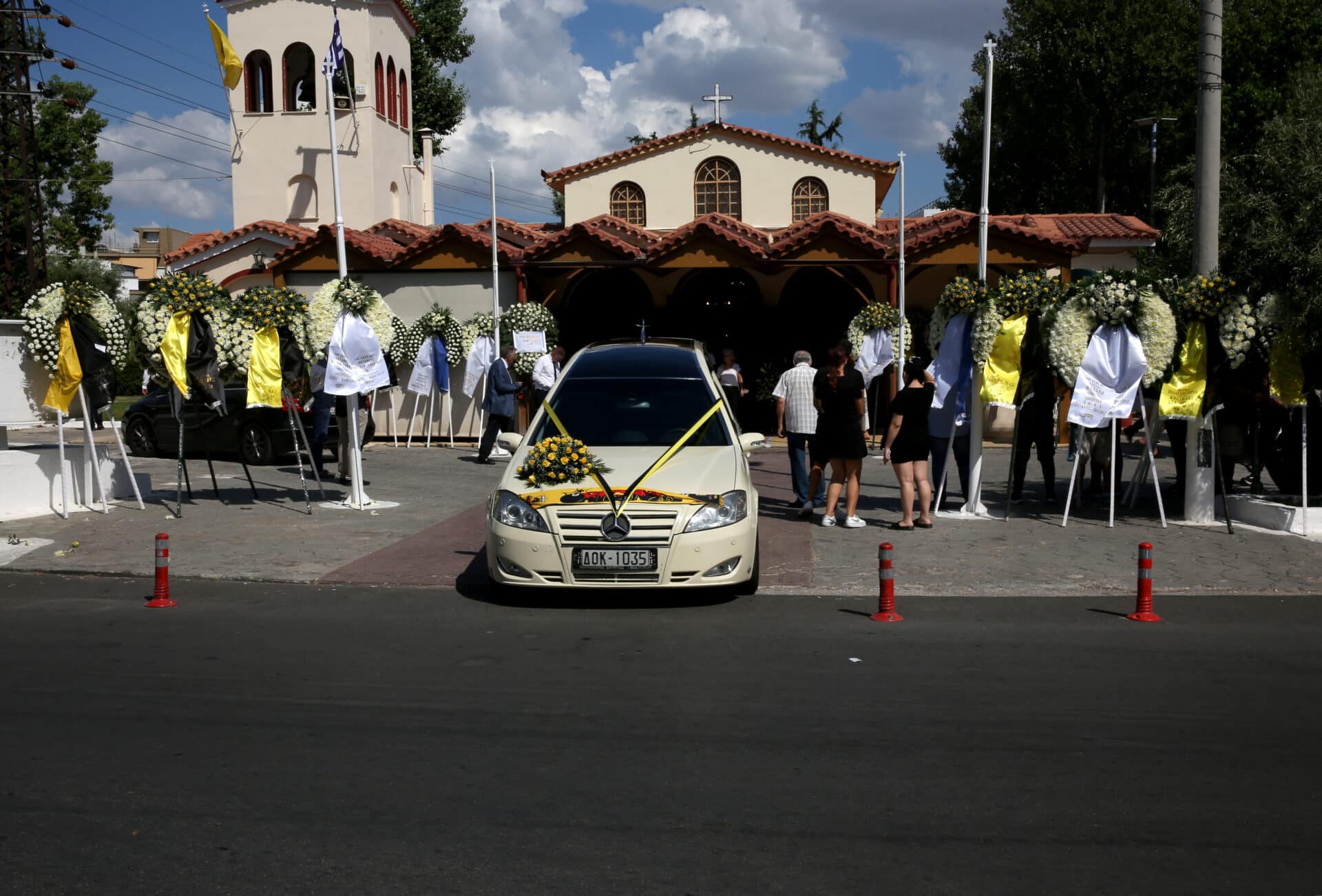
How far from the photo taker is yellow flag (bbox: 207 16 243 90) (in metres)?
20.7

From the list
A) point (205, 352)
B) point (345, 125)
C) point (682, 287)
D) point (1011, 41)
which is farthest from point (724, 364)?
point (1011, 41)

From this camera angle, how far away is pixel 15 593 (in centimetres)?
1016

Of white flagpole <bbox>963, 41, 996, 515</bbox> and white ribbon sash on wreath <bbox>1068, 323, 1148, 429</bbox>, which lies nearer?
white ribbon sash on wreath <bbox>1068, 323, 1148, 429</bbox>

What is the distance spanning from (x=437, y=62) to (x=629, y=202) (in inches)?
1025

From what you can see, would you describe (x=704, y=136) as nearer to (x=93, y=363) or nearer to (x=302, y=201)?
(x=302, y=201)

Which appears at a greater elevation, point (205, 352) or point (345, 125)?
point (345, 125)

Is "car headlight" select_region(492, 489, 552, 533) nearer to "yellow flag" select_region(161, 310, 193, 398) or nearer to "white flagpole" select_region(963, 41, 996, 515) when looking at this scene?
"yellow flag" select_region(161, 310, 193, 398)

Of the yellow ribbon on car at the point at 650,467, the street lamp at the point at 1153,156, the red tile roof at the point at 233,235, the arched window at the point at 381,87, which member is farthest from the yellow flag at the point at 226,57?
the street lamp at the point at 1153,156

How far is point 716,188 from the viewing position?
30531 millimetres

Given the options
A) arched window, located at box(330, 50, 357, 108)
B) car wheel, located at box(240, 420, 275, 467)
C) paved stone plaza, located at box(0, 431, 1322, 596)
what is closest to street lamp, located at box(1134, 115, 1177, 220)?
arched window, located at box(330, 50, 357, 108)

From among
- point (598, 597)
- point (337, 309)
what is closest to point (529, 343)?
point (337, 309)

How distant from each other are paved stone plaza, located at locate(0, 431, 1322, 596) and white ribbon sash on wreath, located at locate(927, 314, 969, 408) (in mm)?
1662

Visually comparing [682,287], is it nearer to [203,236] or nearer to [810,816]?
[203,236]

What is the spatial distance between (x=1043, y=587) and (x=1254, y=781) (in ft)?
16.6
